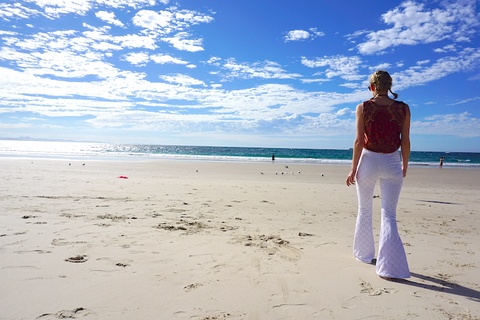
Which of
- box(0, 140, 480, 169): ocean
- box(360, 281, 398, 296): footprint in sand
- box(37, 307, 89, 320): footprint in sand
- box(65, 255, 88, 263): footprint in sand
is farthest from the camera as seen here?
box(0, 140, 480, 169): ocean

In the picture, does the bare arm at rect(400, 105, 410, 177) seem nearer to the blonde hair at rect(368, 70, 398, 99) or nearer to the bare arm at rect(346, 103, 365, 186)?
the blonde hair at rect(368, 70, 398, 99)

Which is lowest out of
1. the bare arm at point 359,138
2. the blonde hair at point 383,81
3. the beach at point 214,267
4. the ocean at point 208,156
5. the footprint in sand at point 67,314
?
the footprint in sand at point 67,314

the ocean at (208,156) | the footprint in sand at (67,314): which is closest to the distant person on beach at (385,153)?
the footprint in sand at (67,314)

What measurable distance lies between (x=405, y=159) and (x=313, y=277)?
73.3 inches

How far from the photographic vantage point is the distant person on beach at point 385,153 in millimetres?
3045

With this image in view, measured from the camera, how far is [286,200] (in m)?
8.33

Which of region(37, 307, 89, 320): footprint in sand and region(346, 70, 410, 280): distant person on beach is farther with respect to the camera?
region(346, 70, 410, 280): distant person on beach

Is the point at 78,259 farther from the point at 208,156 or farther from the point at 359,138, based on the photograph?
the point at 208,156

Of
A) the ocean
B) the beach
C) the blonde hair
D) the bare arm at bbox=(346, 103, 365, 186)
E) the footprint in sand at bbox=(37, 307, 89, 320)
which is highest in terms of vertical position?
the blonde hair

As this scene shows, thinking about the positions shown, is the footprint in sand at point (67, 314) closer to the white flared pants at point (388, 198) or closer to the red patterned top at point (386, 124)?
the white flared pants at point (388, 198)

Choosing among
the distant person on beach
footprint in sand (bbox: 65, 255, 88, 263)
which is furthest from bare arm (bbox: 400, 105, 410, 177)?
footprint in sand (bbox: 65, 255, 88, 263)

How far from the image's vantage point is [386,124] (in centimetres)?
305

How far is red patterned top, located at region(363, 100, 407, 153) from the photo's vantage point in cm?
305

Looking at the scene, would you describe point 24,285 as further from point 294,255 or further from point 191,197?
point 191,197
